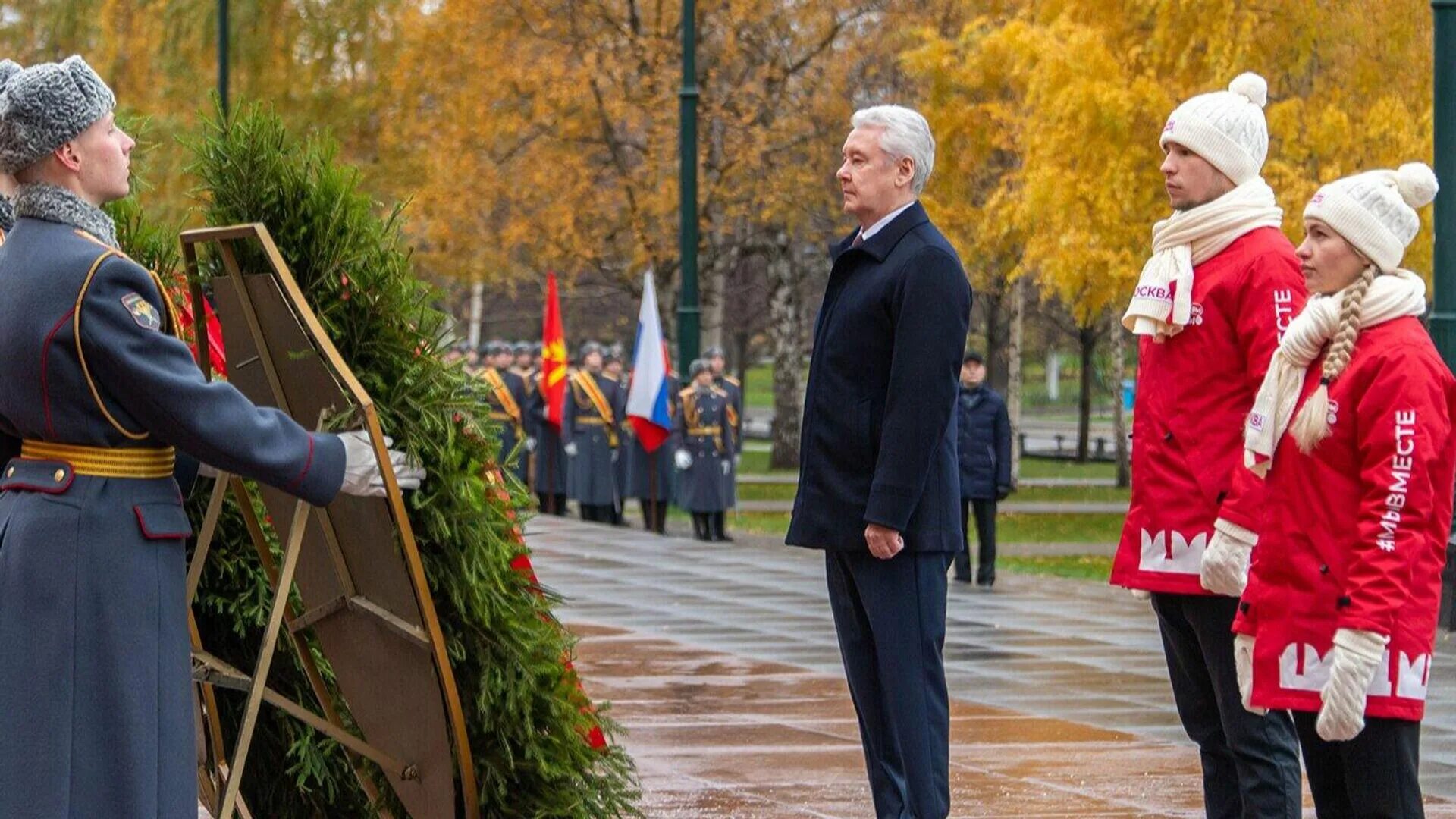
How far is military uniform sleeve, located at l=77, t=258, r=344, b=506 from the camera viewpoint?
4.21 meters

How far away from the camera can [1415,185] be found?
4.82 m

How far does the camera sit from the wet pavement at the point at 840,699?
7348 mm

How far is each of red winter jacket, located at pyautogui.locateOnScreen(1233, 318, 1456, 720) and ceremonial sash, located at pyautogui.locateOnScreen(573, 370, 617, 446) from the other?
20131mm

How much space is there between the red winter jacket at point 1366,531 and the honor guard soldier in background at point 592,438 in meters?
19.8

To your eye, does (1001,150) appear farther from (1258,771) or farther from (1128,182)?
(1258,771)

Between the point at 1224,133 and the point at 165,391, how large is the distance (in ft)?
8.80

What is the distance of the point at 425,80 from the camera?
3136 centimetres

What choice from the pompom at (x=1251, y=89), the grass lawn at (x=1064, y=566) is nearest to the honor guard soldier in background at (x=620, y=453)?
the grass lawn at (x=1064, y=566)

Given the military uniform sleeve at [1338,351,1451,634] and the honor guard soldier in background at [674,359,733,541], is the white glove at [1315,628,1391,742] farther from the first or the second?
the honor guard soldier in background at [674,359,733,541]

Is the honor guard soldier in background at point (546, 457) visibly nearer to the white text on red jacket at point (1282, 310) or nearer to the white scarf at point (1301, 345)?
the white text on red jacket at point (1282, 310)

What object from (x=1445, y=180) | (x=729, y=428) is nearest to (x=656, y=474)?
(x=729, y=428)

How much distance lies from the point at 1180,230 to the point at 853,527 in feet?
3.72

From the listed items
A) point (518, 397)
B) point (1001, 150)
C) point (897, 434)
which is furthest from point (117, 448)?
point (1001, 150)

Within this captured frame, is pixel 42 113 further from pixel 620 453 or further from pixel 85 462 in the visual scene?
pixel 620 453
